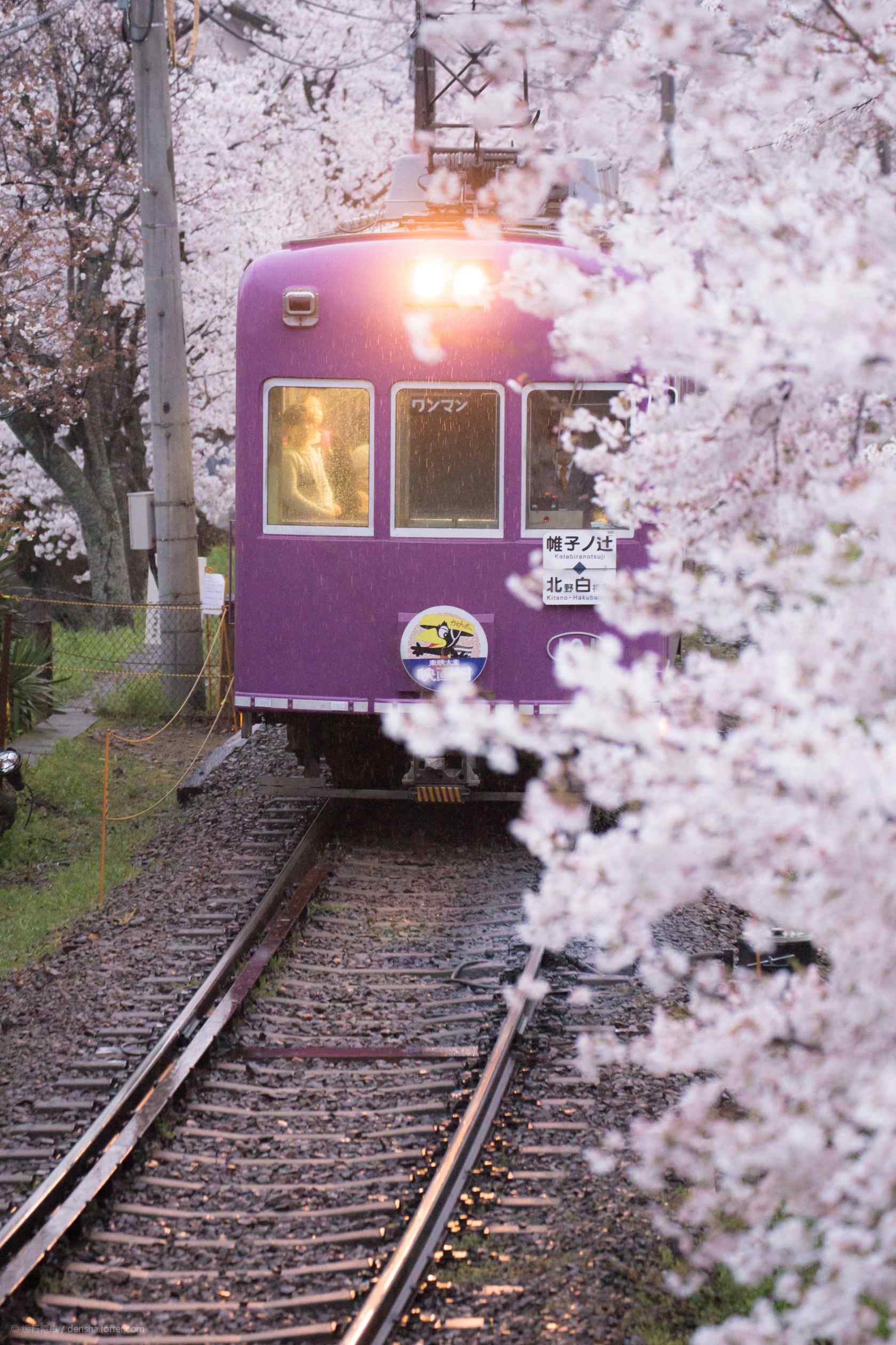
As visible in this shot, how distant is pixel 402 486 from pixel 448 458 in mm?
315

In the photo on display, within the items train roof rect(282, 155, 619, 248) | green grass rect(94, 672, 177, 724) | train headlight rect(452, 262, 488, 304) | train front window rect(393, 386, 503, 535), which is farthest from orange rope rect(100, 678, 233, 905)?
train roof rect(282, 155, 619, 248)

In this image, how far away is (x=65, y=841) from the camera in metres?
9.23

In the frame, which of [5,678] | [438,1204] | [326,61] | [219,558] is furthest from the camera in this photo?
[219,558]

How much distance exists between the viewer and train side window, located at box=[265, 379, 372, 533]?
8289 mm

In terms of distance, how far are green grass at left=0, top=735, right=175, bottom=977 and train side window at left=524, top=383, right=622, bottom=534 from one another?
10.7 ft

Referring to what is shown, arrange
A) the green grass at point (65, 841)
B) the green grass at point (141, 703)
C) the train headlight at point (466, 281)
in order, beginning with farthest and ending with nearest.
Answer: the green grass at point (141, 703)
the train headlight at point (466, 281)
the green grass at point (65, 841)

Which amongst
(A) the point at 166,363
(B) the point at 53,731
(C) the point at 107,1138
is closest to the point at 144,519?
(A) the point at 166,363

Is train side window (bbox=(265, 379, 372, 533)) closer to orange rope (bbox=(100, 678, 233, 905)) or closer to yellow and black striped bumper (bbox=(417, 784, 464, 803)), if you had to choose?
yellow and black striped bumper (bbox=(417, 784, 464, 803))

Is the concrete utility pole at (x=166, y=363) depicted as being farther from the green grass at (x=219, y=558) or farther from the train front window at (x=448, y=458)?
the green grass at (x=219, y=558)

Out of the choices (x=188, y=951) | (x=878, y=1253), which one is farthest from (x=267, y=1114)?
(x=878, y=1253)

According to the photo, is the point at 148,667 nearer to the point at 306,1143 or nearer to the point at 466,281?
the point at 466,281

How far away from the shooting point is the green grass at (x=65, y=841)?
760cm

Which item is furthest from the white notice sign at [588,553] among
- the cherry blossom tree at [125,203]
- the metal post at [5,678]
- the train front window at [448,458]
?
the cherry blossom tree at [125,203]

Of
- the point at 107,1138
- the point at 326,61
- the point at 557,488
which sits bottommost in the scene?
the point at 107,1138
